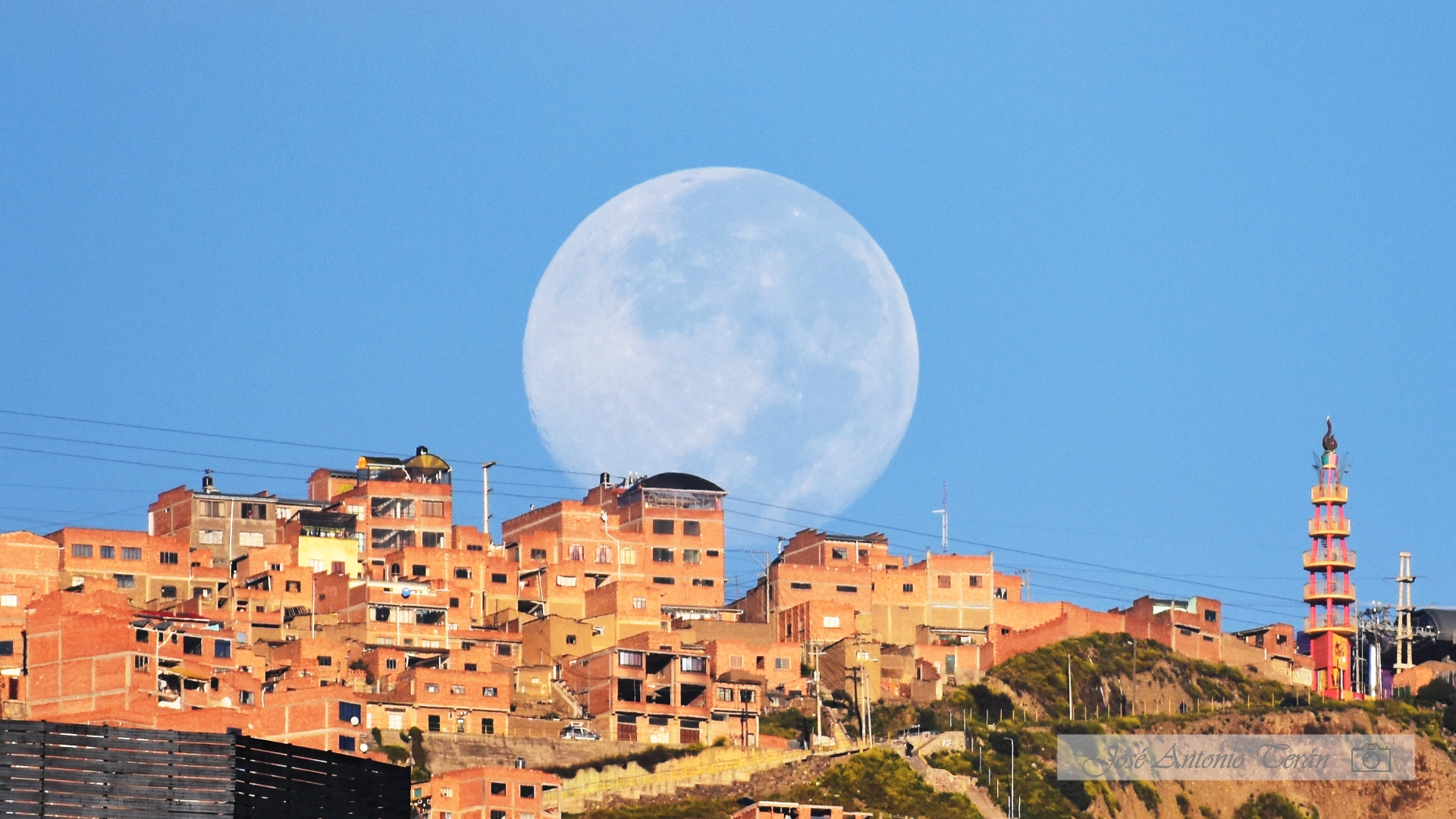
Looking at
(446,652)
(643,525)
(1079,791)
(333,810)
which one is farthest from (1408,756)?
(333,810)

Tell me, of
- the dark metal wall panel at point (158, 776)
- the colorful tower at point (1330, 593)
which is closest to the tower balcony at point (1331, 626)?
the colorful tower at point (1330, 593)

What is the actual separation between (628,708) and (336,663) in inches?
407

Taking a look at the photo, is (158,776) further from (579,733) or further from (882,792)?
(882,792)

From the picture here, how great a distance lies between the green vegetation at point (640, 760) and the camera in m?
89.1

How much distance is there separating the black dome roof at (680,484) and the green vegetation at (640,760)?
22.3 m

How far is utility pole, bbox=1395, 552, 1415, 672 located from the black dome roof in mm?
33169

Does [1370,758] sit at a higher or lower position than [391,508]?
lower

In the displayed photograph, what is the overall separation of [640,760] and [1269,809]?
29028mm

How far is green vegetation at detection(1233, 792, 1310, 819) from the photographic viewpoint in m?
106

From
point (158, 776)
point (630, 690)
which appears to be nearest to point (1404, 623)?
point (630, 690)

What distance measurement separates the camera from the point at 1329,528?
4820 inches

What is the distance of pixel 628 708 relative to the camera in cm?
9569

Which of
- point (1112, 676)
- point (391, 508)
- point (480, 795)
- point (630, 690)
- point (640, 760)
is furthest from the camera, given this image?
point (1112, 676)

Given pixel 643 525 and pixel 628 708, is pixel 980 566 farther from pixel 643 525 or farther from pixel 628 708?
pixel 628 708
